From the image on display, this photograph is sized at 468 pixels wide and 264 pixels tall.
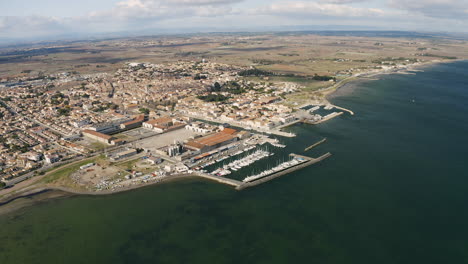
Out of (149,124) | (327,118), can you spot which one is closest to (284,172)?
(327,118)

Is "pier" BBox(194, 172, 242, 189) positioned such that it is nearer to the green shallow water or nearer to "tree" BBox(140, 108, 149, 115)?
the green shallow water

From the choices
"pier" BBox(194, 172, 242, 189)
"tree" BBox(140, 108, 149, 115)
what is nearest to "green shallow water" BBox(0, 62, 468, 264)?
"pier" BBox(194, 172, 242, 189)

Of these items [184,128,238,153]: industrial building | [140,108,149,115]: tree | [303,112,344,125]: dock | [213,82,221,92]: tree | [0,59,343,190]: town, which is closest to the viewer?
[0,59,343,190]: town

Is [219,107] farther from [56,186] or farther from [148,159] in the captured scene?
[56,186]

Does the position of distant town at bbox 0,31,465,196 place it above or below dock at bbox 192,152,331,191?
above

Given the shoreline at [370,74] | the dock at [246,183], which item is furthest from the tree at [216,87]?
the dock at [246,183]

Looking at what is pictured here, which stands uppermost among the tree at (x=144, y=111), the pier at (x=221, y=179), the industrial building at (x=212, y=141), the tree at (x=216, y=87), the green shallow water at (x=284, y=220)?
the tree at (x=216, y=87)

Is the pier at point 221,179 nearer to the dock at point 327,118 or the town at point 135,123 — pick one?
the town at point 135,123

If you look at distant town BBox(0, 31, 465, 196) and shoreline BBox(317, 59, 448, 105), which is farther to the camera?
shoreline BBox(317, 59, 448, 105)
